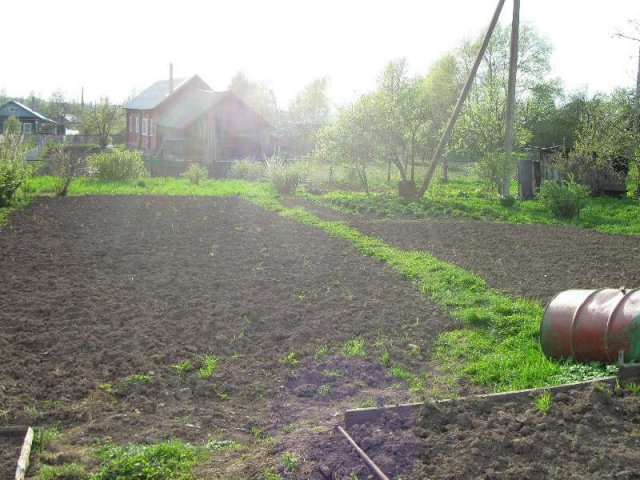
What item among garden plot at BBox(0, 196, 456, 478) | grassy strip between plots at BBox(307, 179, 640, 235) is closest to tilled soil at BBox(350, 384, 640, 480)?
garden plot at BBox(0, 196, 456, 478)

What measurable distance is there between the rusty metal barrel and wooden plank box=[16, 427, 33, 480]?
4315mm

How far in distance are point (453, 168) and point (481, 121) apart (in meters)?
15.3

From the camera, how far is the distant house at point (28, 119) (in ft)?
189

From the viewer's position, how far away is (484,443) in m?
4.11

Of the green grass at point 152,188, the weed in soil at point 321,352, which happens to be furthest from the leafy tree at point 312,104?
the weed in soil at point 321,352

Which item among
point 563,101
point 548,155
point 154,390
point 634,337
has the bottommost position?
point 154,390

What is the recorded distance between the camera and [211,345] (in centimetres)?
661

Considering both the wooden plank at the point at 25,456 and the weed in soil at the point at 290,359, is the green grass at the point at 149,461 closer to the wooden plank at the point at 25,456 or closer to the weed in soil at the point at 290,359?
the wooden plank at the point at 25,456

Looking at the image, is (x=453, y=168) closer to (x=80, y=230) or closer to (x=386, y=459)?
(x=80, y=230)

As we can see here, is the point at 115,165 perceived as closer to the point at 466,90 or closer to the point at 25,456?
the point at 466,90

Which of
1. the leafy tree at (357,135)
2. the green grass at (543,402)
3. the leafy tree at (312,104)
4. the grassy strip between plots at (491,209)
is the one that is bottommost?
the green grass at (543,402)

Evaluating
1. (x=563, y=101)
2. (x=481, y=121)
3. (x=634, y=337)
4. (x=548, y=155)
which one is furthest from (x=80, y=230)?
(x=563, y=101)

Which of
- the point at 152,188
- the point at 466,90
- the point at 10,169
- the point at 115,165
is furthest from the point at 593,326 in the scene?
the point at 115,165

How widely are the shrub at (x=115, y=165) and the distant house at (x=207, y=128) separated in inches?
353
